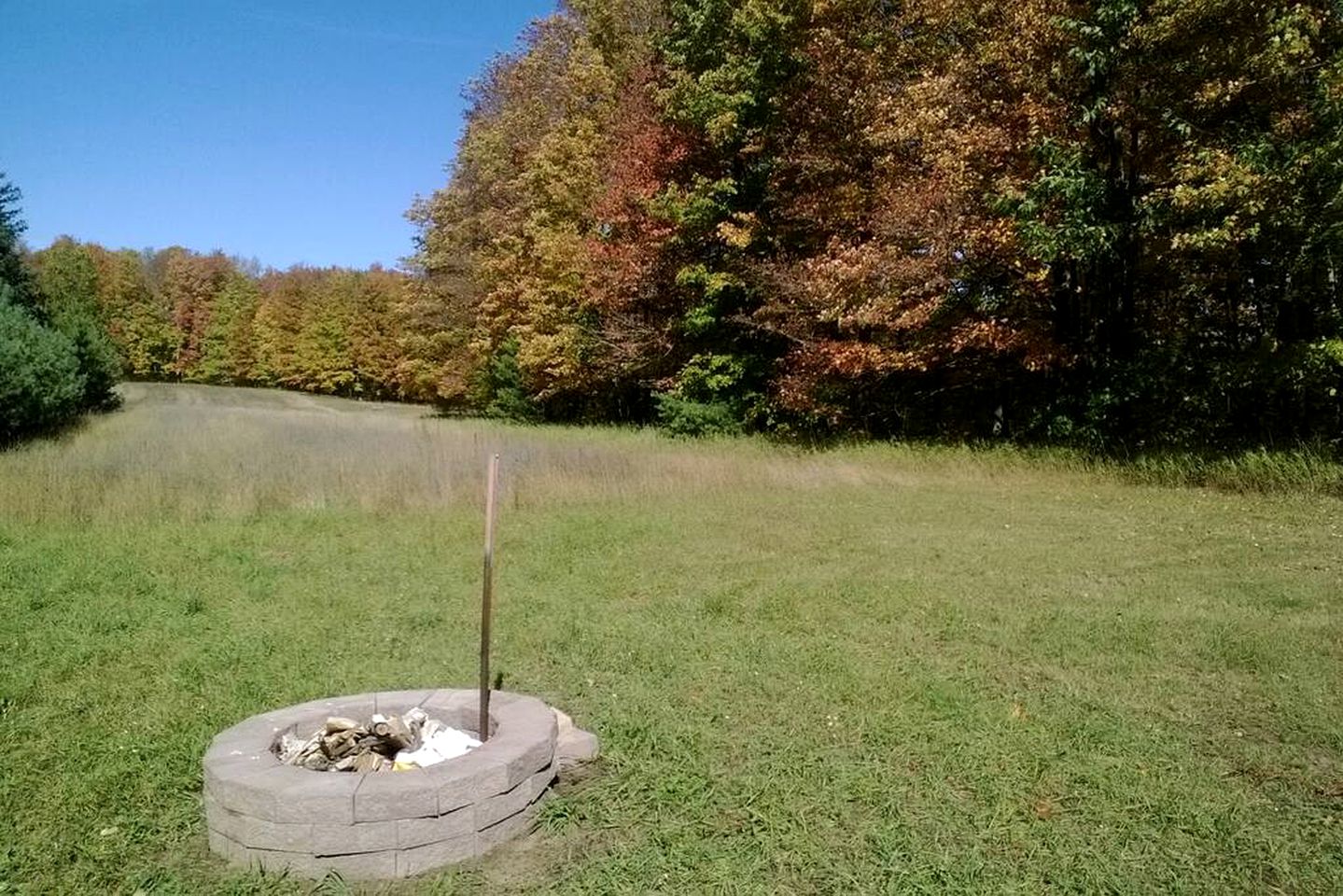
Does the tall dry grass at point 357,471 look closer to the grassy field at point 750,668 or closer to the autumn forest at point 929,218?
the grassy field at point 750,668

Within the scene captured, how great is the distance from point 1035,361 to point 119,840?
→ 1385 cm

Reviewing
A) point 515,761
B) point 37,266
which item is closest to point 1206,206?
point 515,761

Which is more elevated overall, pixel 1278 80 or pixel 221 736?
pixel 1278 80

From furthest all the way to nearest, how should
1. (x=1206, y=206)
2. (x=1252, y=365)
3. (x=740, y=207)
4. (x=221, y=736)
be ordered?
(x=740, y=207) → (x=1252, y=365) → (x=1206, y=206) → (x=221, y=736)

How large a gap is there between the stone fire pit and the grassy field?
0.27ft

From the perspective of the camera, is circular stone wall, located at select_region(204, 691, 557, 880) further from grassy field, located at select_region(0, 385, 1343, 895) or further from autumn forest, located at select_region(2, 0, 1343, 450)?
autumn forest, located at select_region(2, 0, 1343, 450)

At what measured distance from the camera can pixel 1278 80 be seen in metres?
11.3

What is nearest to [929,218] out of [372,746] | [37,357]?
[372,746]

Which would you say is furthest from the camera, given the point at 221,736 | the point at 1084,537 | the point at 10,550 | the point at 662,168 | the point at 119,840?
the point at 662,168

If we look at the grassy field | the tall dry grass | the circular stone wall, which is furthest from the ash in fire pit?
the tall dry grass

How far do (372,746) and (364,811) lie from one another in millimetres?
585

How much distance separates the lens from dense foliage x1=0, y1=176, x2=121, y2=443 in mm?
18406

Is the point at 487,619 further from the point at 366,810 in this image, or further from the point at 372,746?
the point at 366,810

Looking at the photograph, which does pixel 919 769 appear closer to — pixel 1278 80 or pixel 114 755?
pixel 114 755
